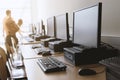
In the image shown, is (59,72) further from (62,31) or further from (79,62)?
(62,31)

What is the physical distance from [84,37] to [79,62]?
24 cm

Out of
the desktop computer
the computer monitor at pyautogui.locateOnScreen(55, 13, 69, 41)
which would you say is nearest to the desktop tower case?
the desktop computer

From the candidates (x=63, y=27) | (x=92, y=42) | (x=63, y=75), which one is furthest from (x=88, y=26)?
(x=63, y=27)

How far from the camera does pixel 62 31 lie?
7.75ft

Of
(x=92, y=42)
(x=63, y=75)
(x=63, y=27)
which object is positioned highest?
(x=63, y=27)

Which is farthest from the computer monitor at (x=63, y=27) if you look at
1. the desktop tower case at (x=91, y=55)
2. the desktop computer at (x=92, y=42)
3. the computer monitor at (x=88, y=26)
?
the desktop tower case at (x=91, y=55)

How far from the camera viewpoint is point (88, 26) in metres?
1.60

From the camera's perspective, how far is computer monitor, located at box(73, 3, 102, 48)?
140 cm

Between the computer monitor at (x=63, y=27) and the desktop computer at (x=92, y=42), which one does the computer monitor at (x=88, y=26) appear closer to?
the desktop computer at (x=92, y=42)

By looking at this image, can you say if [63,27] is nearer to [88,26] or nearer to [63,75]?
[88,26]

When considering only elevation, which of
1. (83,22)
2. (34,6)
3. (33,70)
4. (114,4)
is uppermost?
(34,6)

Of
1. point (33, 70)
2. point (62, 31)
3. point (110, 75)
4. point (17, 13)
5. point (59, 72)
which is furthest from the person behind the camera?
point (17, 13)

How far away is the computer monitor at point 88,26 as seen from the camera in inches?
55.0

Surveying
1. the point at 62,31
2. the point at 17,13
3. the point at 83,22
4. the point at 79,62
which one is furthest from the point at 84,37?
the point at 17,13
